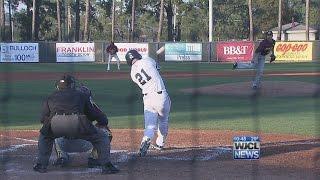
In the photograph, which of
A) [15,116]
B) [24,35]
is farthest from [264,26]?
[15,116]

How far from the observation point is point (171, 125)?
9992mm

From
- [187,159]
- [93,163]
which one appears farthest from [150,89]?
[93,163]

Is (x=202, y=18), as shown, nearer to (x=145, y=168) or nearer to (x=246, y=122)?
(x=246, y=122)

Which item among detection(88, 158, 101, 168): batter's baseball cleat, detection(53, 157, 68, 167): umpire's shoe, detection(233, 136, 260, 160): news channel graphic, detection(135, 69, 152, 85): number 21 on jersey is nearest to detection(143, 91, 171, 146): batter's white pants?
detection(135, 69, 152, 85): number 21 on jersey

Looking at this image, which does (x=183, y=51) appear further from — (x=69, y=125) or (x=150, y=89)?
(x=69, y=125)

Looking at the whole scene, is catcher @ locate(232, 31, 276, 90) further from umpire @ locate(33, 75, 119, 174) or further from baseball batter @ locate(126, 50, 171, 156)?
umpire @ locate(33, 75, 119, 174)

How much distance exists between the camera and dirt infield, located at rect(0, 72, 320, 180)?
232 inches

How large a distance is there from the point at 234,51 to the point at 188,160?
2984 centimetres

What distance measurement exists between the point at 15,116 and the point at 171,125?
10.3ft

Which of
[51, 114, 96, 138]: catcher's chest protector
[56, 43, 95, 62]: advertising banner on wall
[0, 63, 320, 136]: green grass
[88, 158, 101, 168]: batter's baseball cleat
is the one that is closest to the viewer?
[51, 114, 96, 138]: catcher's chest protector

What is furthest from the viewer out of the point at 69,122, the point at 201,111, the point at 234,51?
the point at 234,51

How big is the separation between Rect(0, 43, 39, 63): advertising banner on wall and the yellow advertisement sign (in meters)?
14.1

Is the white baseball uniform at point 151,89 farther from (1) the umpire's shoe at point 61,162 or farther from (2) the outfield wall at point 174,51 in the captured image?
(2) the outfield wall at point 174,51

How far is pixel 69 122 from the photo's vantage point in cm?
566
